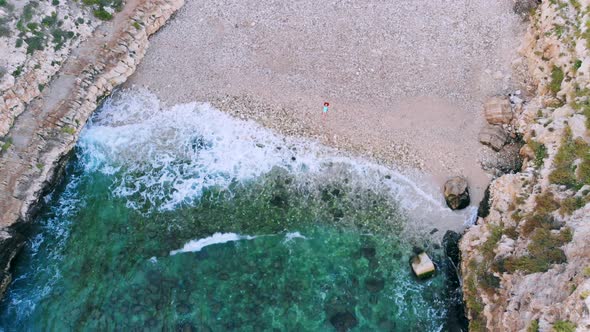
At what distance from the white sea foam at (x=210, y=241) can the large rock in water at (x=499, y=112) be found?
19.4 metres

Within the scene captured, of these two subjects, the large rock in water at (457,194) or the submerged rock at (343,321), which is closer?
the submerged rock at (343,321)

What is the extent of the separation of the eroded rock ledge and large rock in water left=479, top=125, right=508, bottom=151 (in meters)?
27.1

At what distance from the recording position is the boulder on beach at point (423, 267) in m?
28.7

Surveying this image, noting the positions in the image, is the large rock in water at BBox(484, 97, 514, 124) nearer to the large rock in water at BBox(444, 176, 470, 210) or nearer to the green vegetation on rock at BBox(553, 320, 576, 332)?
the large rock in water at BBox(444, 176, 470, 210)

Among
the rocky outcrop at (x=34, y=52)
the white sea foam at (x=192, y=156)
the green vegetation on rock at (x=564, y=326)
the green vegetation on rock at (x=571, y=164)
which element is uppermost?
the rocky outcrop at (x=34, y=52)

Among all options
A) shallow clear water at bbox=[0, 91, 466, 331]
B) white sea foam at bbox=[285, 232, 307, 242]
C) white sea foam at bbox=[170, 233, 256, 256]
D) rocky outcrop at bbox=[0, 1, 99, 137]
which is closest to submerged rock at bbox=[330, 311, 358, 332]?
shallow clear water at bbox=[0, 91, 466, 331]

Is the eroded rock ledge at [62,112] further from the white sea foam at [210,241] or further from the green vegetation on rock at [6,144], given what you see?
the white sea foam at [210,241]

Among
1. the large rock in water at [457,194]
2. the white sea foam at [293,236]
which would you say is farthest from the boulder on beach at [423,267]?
the white sea foam at [293,236]

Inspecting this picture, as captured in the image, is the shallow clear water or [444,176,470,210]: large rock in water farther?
[444,176,470,210]: large rock in water

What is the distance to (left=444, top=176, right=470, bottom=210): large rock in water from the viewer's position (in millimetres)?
30844

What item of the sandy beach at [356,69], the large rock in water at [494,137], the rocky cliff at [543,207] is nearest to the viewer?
the rocky cliff at [543,207]

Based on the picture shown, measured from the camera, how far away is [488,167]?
3216cm

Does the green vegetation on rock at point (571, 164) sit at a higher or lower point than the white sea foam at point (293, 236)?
higher

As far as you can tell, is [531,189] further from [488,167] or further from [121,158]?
[121,158]
